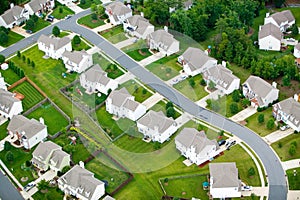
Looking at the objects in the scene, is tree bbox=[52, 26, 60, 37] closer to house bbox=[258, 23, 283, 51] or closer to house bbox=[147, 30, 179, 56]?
house bbox=[147, 30, 179, 56]

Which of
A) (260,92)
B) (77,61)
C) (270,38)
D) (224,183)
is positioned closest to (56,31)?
(77,61)

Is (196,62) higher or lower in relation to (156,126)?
higher

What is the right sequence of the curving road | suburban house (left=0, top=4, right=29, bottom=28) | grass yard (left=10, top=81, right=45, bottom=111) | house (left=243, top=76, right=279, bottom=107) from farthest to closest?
suburban house (left=0, top=4, right=29, bottom=28) < grass yard (left=10, top=81, right=45, bottom=111) < house (left=243, top=76, right=279, bottom=107) < the curving road

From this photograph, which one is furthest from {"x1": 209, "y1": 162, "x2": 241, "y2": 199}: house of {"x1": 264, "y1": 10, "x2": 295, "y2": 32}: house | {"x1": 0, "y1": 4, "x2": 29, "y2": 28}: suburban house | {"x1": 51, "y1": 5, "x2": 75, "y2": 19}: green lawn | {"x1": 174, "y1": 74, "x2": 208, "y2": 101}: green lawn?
{"x1": 0, "y1": 4, "x2": 29, "y2": 28}: suburban house

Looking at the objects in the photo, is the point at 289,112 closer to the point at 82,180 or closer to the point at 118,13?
the point at 82,180

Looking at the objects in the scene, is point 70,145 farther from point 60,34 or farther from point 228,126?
point 60,34

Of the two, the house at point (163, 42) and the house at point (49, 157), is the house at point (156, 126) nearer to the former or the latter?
the house at point (49, 157)

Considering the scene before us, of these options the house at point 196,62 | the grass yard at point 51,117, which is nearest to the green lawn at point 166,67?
the house at point 196,62
